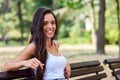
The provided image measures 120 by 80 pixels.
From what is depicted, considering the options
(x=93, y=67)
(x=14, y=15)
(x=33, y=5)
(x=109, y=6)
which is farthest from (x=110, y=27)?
(x=93, y=67)

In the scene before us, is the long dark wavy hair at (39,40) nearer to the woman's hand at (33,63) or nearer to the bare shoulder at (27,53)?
the bare shoulder at (27,53)

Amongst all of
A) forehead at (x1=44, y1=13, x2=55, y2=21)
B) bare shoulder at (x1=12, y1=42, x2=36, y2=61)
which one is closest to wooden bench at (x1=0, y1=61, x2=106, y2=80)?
bare shoulder at (x1=12, y1=42, x2=36, y2=61)

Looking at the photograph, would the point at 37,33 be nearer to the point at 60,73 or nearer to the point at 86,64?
the point at 60,73

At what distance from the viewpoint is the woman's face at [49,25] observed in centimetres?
427

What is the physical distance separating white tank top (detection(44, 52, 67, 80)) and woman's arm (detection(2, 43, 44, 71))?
0.73ft

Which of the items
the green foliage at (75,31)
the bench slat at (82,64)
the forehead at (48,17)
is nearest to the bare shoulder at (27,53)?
the forehead at (48,17)

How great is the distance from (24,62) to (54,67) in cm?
49

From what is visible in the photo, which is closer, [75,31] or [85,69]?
[85,69]

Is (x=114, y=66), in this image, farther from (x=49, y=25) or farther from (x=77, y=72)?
(x=49, y=25)

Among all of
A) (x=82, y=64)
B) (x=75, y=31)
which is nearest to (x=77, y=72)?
(x=82, y=64)

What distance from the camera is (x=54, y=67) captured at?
13.9 ft

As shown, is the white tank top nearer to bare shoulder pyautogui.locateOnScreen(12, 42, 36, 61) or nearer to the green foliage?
bare shoulder pyautogui.locateOnScreen(12, 42, 36, 61)

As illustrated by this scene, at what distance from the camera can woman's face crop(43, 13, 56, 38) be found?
168 inches

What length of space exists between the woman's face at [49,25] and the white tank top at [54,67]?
0.76 feet
